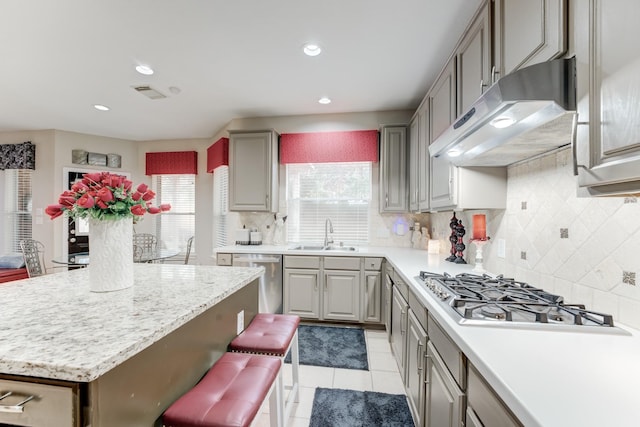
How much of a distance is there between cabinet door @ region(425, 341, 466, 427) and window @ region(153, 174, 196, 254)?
450 centimetres

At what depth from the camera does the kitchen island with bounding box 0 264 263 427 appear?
2.42 ft

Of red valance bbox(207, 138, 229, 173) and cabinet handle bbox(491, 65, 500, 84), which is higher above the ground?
red valance bbox(207, 138, 229, 173)

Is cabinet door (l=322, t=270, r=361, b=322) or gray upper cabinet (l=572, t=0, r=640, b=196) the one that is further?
cabinet door (l=322, t=270, r=361, b=322)

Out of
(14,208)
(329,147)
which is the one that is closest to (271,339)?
(329,147)

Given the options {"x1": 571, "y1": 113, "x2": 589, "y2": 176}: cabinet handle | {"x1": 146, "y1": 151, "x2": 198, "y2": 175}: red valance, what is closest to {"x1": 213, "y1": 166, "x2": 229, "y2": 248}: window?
{"x1": 146, "y1": 151, "x2": 198, "y2": 175}: red valance

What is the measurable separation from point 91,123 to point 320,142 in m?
3.54

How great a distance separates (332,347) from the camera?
9.02 ft

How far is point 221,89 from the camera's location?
3.06m

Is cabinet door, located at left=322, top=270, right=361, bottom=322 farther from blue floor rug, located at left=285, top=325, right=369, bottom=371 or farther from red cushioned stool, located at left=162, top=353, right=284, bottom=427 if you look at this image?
red cushioned stool, located at left=162, top=353, right=284, bottom=427

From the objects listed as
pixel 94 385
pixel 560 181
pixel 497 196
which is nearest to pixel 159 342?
pixel 94 385

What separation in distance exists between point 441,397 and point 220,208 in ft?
13.5

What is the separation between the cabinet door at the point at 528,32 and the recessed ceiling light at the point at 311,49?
1.32 metres

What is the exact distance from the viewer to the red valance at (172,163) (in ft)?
15.7

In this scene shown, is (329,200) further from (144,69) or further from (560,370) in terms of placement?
(560,370)
